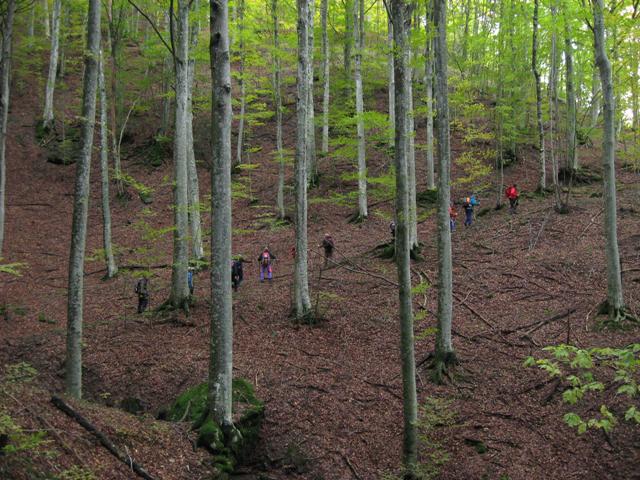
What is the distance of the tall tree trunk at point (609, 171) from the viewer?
9.59 m

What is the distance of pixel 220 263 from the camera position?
6.97 meters

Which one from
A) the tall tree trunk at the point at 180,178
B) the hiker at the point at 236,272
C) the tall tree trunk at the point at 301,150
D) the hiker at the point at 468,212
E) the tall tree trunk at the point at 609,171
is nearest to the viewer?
the tall tree trunk at the point at 609,171

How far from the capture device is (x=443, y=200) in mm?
9320

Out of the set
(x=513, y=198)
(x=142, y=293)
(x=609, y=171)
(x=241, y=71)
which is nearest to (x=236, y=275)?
(x=142, y=293)

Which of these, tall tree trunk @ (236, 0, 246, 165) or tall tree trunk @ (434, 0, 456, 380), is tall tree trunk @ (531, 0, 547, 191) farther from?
tall tree trunk @ (236, 0, 246, 165)

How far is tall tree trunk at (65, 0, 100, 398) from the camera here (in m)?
7.47

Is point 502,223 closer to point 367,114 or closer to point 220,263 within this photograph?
point 367,114

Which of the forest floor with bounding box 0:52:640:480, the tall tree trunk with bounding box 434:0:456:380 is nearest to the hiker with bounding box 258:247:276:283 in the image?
the forest floor with bounding box 0:52:640:480

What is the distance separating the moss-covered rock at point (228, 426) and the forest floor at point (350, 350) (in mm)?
221

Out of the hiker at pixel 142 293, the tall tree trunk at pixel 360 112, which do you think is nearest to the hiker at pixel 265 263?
the hiker at pixel 142 293

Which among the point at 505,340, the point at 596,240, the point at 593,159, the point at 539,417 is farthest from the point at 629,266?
the point at 593,159

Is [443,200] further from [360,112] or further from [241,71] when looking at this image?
[241,71]

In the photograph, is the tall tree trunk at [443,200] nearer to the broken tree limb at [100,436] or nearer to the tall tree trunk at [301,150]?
the tall tree trunk at [301,150]

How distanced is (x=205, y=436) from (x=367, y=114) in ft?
33.1
